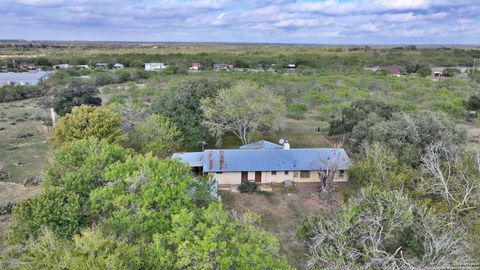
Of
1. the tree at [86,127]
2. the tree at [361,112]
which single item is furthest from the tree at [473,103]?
the tree at [86,127]

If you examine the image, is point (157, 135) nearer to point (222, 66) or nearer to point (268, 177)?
point (268, 177)

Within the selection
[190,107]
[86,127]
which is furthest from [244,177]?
[86,127]

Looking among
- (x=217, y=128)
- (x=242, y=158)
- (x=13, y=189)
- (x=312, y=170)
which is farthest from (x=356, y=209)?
(x=13, y=189)

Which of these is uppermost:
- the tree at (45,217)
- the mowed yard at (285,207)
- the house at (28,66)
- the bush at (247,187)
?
the house at (28,66)

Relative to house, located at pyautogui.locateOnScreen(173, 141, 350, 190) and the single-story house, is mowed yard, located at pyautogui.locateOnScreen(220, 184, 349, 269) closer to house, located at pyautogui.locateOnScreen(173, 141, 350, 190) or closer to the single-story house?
house, located at pyautogui.locateOnScreen(173, 141, 350, 190)

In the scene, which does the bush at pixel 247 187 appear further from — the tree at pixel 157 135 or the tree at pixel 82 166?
the tree at pixel 82 166

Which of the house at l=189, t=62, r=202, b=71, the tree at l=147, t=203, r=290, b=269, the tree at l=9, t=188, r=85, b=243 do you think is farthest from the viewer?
the house at l=189, t=62, r=202, b=71

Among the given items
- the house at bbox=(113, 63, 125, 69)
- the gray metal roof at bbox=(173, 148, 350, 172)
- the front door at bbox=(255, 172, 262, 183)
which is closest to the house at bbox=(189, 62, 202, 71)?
the house at bbox=(113, 63, 125, 69)
